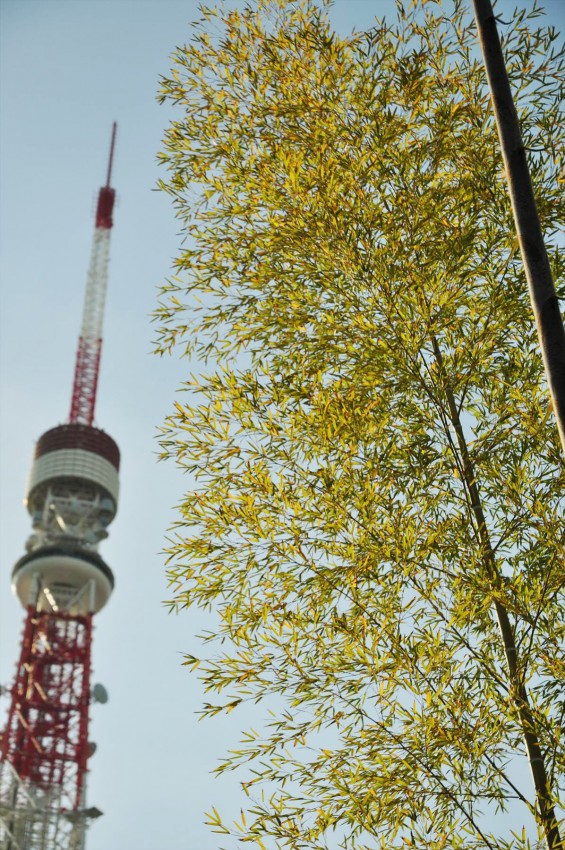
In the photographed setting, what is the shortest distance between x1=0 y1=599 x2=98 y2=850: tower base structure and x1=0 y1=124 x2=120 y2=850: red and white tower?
45 mm

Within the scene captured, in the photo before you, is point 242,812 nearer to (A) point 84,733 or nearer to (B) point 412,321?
(B) point 412,321

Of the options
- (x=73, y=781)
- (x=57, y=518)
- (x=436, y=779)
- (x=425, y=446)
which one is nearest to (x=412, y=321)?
(x=425, y=446)

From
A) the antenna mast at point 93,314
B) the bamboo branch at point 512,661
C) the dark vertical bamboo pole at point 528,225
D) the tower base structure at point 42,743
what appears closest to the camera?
the dark vertical bamboo pole at point 528,225

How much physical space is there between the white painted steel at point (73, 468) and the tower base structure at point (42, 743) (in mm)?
8576

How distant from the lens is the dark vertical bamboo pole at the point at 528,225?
402 cm

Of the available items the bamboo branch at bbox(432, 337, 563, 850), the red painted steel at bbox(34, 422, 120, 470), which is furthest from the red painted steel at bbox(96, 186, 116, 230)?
the bamboo branch at bbox(432, 337, 563, 850)

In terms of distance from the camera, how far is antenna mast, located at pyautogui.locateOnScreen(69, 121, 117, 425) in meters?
56.4

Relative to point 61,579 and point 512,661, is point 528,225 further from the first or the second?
point 61,579

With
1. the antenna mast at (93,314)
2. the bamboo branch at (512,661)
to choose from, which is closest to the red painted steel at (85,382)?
the antenna mast at (93,314)

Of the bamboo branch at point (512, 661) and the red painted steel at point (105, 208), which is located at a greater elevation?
the red painted steel at point (105, 208)

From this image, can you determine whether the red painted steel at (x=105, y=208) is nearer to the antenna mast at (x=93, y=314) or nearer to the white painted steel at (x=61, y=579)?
the antenna mast at (x=93, y=314)

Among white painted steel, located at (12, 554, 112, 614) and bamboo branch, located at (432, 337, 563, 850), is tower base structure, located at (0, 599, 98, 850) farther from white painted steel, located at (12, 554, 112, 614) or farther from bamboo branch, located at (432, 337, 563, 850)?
bamboo branch, located at (432, 337, 563, 850)

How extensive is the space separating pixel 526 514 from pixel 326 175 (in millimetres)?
2652

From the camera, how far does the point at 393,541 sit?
5465 millimetres
